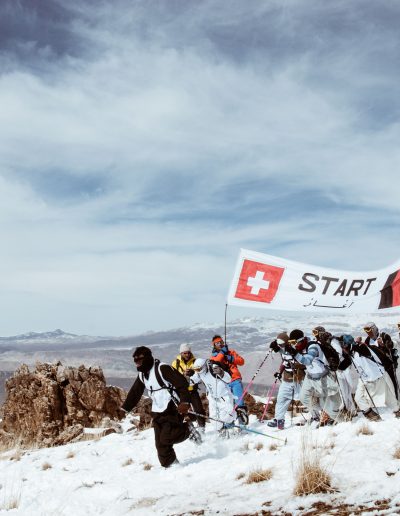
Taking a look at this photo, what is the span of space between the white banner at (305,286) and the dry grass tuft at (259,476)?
4044 mm

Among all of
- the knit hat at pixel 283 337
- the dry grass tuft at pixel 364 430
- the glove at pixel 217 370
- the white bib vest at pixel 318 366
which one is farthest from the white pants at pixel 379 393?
the glove at pixel 217 370

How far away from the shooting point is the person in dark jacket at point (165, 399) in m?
8.84

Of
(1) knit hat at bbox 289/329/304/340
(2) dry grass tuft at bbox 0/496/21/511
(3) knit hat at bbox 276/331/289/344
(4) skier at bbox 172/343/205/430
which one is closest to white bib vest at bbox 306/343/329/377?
(1) knit hat at bbox 289/329/304/340

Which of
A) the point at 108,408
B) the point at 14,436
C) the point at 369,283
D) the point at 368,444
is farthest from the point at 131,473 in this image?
the point at 14,436

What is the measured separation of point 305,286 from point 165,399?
11.9ft

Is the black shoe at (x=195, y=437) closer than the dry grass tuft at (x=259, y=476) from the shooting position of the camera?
No

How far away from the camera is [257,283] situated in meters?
10.8

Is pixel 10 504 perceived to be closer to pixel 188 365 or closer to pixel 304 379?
pixel 188 365

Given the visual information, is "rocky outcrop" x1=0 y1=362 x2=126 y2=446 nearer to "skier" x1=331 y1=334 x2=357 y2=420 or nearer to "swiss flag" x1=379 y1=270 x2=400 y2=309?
"skier" x1=331 y1=334 x2=357 y2=420

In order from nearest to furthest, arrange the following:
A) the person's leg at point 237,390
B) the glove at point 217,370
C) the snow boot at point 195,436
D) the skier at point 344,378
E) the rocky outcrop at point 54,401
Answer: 1. the snow boot at point 195,436
2. the skier at point 344,378
3. the glove at point 217,370
4. the person's leg at point 237,390
5. the rocky outcrop at point 54,401

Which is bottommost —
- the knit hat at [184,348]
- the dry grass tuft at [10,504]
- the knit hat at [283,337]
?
the dry grass tuft at [10,504]

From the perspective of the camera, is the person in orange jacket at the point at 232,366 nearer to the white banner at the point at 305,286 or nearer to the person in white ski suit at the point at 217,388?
the person in white ski suit at the point at 217,388

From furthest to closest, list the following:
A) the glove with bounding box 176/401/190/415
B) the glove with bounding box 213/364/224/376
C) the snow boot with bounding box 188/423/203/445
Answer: the glove with bounding box 213/364/224/376
the snow boot with bounding box 188/423/203/445
the glove with bounding box 176/401/190/415

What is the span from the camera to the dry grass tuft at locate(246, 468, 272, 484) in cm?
675
